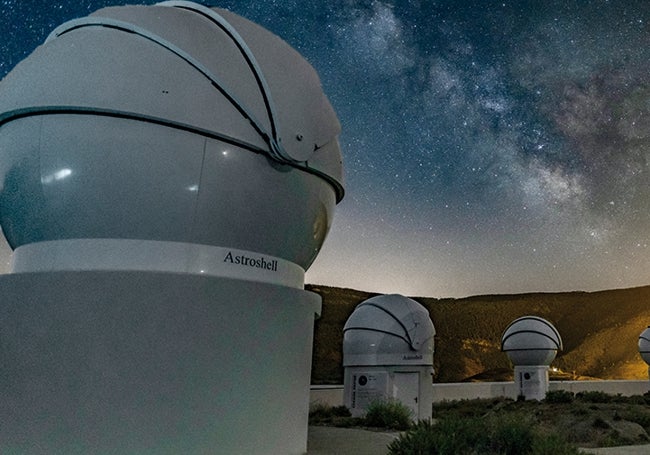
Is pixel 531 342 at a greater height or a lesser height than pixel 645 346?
lesser

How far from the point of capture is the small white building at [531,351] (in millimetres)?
18516

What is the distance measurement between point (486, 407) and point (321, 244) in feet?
46.8

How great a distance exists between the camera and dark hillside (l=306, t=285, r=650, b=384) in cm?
4016

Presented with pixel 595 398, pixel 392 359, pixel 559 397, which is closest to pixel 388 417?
pixel 392 359

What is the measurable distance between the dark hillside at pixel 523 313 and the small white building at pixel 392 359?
23978mm

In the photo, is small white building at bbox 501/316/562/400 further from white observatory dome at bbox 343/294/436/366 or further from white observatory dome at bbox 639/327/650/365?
white observatory dome at bbox 343/294/436/366

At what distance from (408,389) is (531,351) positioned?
9.33 meters

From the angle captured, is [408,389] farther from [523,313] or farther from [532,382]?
[523,313]

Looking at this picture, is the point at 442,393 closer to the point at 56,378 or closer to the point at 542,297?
the point at 56,378

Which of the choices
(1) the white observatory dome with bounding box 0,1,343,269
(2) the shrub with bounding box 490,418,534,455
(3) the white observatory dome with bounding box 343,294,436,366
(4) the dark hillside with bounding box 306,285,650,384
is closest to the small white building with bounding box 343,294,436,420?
(3) the white observatory dome with bounding box 343,294,436,366

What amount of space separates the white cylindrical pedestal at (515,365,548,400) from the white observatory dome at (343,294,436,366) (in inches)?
368

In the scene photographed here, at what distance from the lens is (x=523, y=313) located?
48812 mm

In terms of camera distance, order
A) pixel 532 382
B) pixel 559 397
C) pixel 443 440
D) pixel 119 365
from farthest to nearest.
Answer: pixel 532 382, pixel 559 397, pixel 443 440, pixel 119 365

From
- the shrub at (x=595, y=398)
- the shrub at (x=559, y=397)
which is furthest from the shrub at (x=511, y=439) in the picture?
the shrub at (x=595, y=398)
